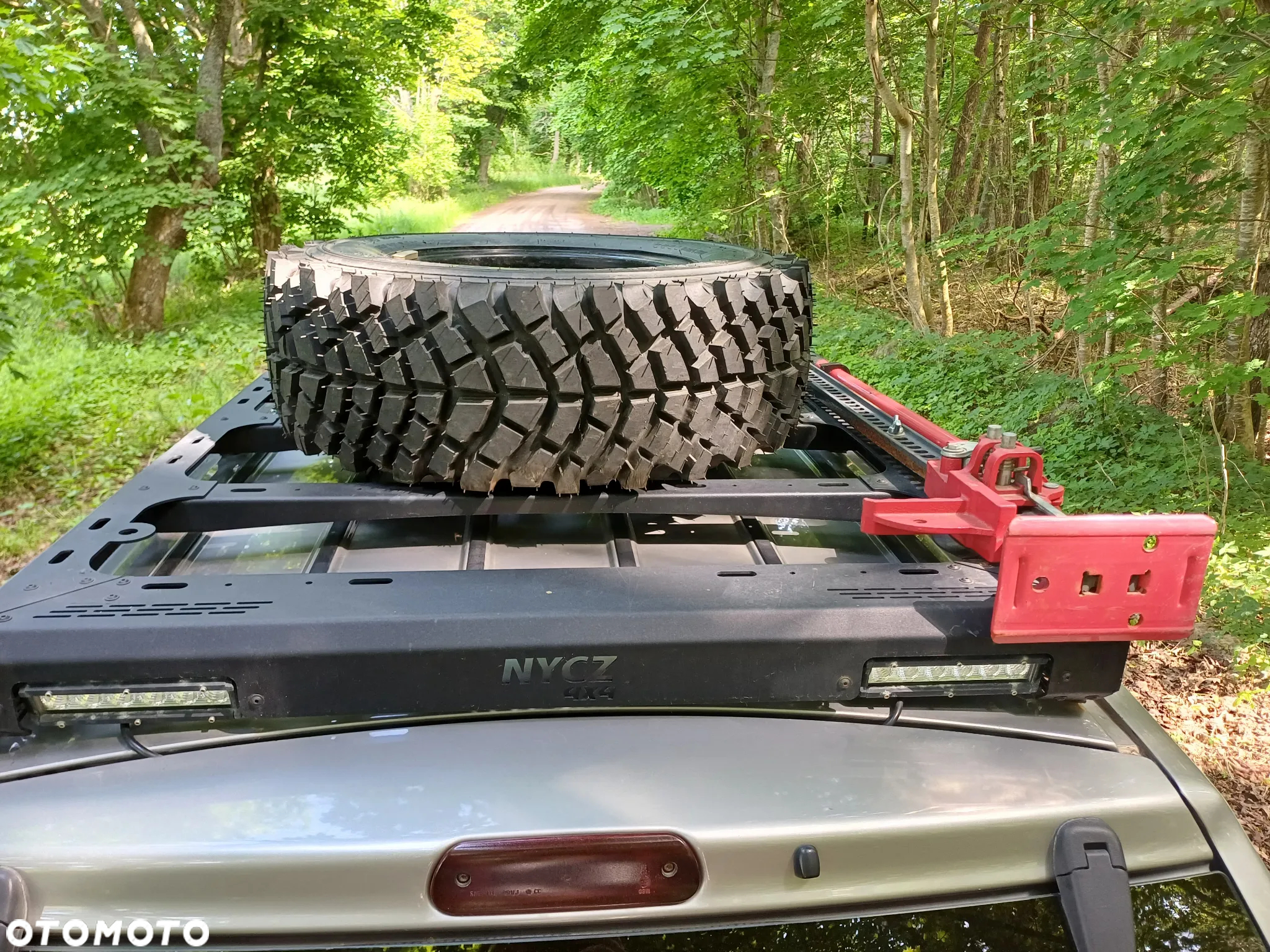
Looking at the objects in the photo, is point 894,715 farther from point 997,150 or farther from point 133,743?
point 997,150

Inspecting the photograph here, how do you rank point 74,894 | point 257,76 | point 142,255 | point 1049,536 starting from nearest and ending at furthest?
1. point 74,894
2. point 1049,536
3. point 142,255
4. point 257,76

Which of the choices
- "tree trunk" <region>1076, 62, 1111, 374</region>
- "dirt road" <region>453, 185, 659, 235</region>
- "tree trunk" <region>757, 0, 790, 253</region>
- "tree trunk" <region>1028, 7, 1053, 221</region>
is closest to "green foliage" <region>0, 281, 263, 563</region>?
"tree trunk" <region>757, 0, 790, 253</region>

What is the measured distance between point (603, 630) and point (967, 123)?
14344 mm

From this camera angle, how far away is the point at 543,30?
14.7m

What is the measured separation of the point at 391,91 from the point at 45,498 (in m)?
10.2

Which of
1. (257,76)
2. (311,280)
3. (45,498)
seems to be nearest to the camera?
(311,280)

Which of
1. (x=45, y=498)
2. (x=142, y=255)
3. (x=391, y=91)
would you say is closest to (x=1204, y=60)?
(x=45, y=498)

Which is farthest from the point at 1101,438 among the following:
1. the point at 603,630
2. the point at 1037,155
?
the point at 1037,155

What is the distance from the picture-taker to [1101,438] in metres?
5.93

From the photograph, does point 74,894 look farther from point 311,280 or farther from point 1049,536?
Result: point 1049,536

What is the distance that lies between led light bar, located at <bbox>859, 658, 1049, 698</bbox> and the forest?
1786 millimetres

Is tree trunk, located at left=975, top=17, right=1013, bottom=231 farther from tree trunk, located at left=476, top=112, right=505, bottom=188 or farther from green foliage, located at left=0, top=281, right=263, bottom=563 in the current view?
tree trunk, located at left=476, top=112, right=505, bottom=188

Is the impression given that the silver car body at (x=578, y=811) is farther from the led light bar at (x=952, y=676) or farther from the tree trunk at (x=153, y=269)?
the tree trunk at (x=153, y=269)

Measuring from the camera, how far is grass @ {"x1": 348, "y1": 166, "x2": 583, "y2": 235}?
1884 cm
